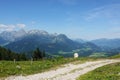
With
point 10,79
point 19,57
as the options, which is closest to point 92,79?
point 10,79

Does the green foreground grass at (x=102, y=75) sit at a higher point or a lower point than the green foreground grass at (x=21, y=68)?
lower

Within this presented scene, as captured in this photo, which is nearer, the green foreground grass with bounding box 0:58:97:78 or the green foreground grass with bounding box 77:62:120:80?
the green foreground grass with bounding box 77:62:120:80

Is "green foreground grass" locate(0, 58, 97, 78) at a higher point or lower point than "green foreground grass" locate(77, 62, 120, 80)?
higher

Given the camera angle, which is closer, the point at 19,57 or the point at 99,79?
the point at 99,79

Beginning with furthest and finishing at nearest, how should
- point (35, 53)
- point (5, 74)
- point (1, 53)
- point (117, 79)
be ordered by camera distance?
point (1, 53), point (35, 53), point (5, 74), point (117, 79)

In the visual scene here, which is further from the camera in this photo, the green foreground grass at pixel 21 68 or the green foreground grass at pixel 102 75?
the green foreground grass at pixel 21 68

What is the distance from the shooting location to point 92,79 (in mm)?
31109

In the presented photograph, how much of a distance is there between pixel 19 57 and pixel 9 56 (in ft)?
31.0

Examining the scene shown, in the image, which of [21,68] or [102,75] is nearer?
[102,75]

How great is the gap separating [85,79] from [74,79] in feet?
4.85

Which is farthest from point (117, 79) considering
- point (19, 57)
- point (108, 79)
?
point (19, 57)

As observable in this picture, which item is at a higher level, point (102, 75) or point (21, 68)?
point (21, 68)

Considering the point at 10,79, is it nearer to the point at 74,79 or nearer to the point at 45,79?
the point at 45,79

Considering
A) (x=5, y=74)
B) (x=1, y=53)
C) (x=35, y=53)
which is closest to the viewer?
(x=5, y=74)
